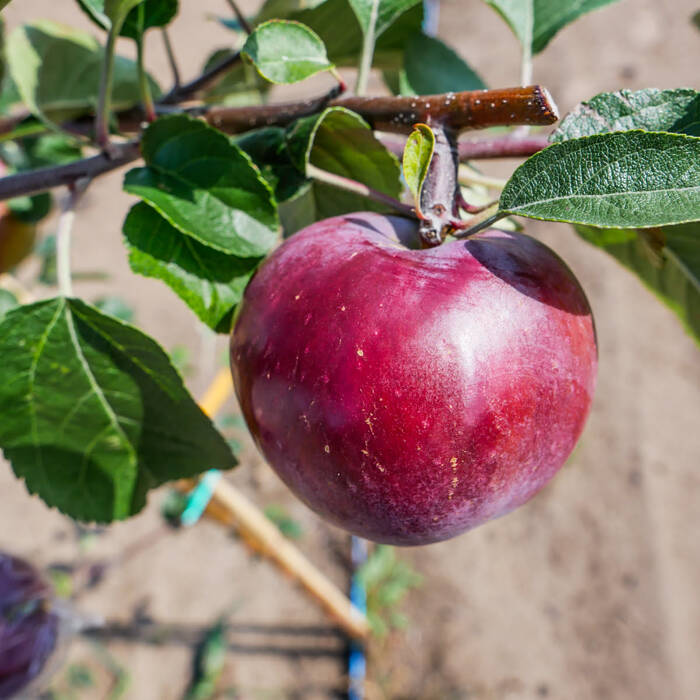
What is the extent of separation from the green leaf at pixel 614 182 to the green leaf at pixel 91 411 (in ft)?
0.80

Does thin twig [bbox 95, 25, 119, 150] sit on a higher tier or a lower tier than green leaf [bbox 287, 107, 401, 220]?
higher

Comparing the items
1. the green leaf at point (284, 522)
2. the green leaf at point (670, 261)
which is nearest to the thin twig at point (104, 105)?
the green leaf at point (670, 261)

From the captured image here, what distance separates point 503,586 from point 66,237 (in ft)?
5.81

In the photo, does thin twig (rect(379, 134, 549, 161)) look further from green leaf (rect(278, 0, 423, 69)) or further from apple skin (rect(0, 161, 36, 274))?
apple skin (rect(0, 161, 36, 274))

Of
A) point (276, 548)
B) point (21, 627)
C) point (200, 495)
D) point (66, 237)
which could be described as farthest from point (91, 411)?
point (276, 548)

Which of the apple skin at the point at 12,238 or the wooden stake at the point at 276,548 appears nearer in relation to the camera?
the apple skin at the point at 12,238

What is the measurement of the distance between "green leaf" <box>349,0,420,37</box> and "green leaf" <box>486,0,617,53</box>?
3.8 inches

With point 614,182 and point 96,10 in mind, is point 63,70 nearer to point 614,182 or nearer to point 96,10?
point 96,10

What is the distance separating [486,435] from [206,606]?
5.72ft

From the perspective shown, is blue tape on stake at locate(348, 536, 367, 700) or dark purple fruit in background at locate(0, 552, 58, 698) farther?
blue tape on stake at locate(348, 536, 367, 700)

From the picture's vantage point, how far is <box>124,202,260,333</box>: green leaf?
0.42 m

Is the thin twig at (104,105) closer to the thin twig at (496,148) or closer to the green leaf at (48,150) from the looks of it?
the thin twig at (496,148)

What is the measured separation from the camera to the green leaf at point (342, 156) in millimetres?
407

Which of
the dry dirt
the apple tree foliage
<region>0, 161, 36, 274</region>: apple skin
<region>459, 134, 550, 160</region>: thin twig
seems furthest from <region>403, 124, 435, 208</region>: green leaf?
the dry dirt
